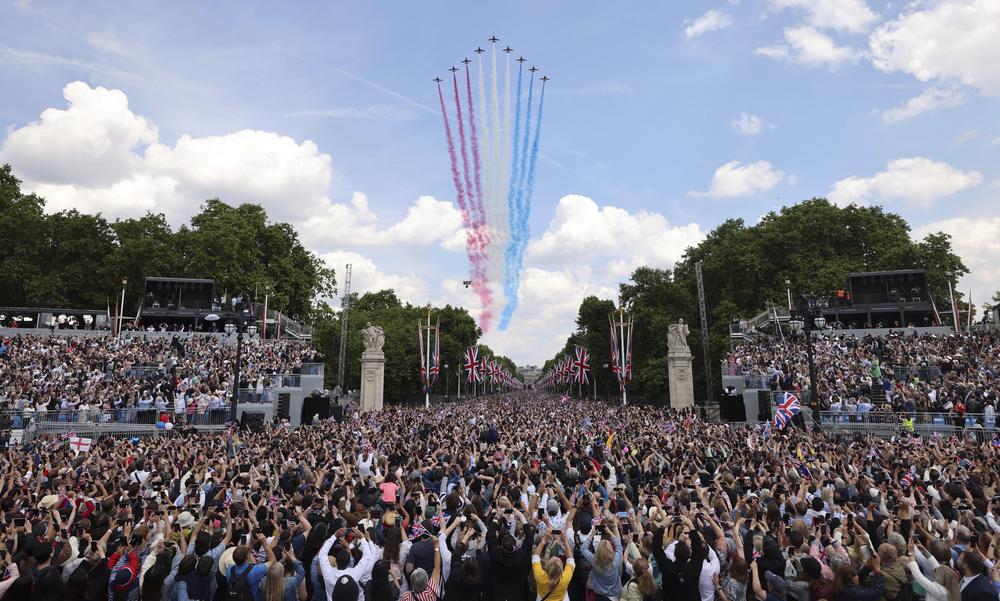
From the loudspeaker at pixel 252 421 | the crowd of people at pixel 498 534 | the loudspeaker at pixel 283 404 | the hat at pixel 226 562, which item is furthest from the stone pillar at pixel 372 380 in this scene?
the hat at pixel 226 562

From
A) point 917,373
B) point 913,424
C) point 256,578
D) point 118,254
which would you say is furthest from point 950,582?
point 118,254

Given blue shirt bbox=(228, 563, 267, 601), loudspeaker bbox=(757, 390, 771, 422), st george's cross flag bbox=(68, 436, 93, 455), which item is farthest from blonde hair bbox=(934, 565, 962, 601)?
loudspeaker bbox=(757, 390, 771, 422)

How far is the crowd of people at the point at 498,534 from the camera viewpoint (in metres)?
6.13

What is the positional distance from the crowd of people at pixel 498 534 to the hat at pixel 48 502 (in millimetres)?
44

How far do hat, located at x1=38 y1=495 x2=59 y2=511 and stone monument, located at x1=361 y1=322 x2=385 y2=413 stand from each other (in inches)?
1204

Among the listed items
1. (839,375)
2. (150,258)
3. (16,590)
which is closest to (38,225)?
(150,258)

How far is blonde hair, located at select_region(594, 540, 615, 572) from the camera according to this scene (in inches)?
252

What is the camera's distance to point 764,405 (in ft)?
96.7

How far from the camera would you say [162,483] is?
38.4ft

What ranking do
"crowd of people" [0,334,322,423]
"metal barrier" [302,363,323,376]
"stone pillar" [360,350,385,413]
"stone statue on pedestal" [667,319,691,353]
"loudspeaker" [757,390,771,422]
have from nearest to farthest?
"crowd of people" [0,334,322,423], "loudspeaker" [757,390,771,422], "metal barrier" [302,363,323,376], "stone pillar" [360,350,385,413], "stone statue on pedestal" [667,319,691,353]

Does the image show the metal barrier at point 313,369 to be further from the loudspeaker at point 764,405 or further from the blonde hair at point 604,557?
the blonde hair at point 604,557

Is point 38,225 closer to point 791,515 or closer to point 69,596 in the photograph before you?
point 69,596

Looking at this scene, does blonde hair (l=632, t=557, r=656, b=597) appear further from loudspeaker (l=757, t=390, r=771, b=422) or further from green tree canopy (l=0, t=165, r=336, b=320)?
green tree canopy (l=0, t=165, r=336, b=320)

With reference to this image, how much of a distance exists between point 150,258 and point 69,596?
55246 mm
